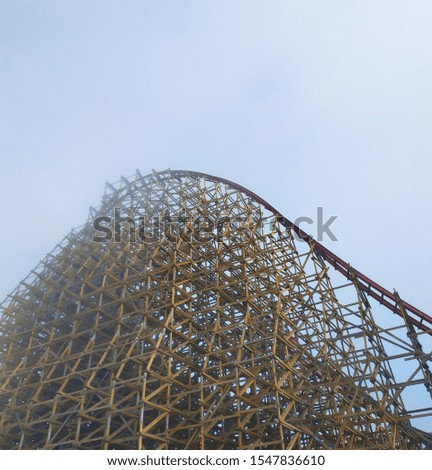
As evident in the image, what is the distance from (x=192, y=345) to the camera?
12367 millimetres

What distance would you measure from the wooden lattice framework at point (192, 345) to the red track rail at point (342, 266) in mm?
156

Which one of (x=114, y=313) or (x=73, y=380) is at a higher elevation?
(x=114, y=313)

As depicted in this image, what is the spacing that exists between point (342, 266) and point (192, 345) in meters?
5.94

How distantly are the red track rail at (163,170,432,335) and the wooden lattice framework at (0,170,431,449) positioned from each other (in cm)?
16

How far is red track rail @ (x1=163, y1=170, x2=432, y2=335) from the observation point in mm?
14230

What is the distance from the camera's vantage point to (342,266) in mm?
16062

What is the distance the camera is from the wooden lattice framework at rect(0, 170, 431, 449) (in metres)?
11.1

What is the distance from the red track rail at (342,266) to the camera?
14.2m
